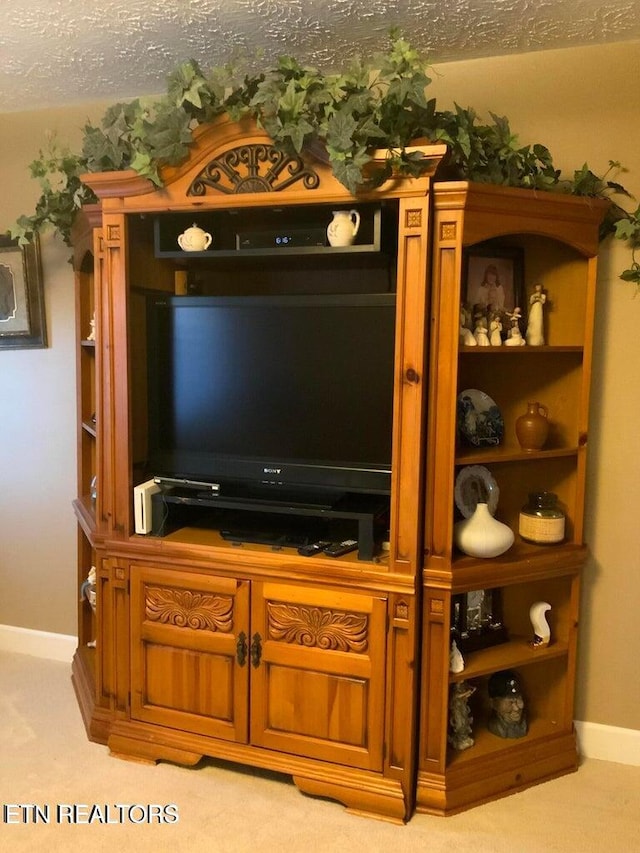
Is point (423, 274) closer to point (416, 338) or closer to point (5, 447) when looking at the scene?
point (416, 338)

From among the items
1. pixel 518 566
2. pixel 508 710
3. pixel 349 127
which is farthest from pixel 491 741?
pixel 349 127

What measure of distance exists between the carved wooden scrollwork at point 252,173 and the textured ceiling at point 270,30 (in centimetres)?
42

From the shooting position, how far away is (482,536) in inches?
88.0

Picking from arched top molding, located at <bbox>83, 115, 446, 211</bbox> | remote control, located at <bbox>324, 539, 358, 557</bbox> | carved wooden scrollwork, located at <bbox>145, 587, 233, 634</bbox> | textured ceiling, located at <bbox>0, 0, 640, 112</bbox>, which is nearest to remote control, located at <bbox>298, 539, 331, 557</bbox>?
remote control, located at <bbox>324, 539, 358, 557</bbox>

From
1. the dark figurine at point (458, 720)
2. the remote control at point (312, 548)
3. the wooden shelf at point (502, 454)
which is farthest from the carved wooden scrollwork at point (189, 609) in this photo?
the wooden shelf at point (502, 454)

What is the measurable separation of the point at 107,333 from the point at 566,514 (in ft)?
5.53

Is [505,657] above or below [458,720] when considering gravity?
above

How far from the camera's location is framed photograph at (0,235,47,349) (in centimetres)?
310

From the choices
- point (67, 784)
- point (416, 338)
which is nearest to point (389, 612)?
point (416, 338)

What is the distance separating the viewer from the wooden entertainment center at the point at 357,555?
213 centimetres

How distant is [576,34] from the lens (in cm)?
228

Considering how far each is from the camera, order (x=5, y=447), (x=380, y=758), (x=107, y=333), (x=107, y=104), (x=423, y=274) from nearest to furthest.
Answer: (x=423, y=274) → (x=380, y=758) → (x=107, y=333) → (x=107, y=104) → (x=5, y=447)

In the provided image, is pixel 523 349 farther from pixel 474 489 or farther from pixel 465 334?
pixel 474 489

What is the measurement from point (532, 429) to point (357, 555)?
705mm
